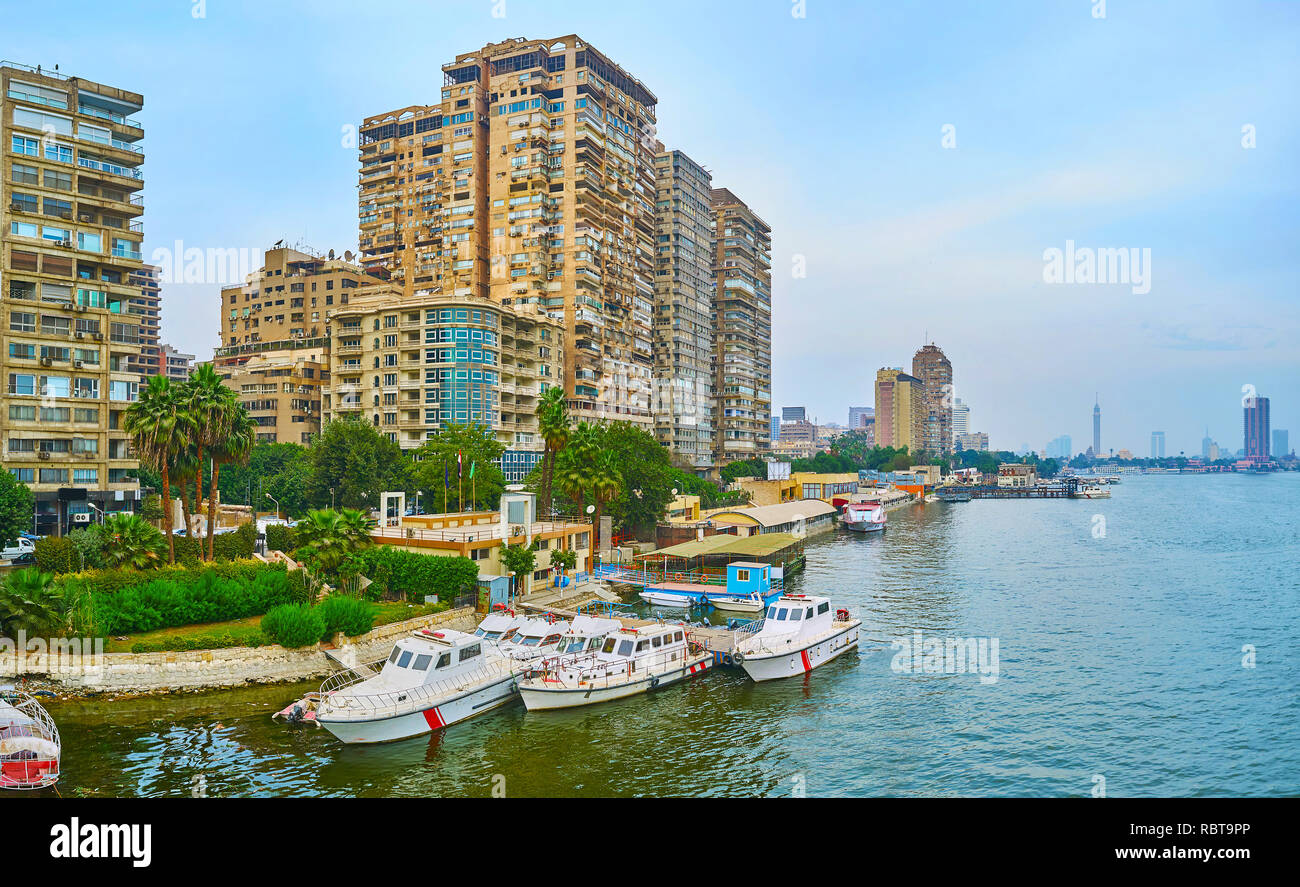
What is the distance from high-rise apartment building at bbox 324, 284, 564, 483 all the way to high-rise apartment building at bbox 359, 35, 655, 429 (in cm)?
1126

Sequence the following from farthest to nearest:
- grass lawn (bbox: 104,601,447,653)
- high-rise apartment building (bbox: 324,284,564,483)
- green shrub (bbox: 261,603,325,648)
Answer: high-rise apartment building (bbox: 324,284,564,483)
green shrub (bbox: 261,603,325,648)
grass lawn (bbox: 104,601,447,653)

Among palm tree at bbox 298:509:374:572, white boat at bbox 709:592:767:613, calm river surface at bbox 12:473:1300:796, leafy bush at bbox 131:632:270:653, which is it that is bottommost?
calm river surface at bbox 12:473:1300:796

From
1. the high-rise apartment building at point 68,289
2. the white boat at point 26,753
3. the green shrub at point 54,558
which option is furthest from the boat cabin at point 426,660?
the high-rise apartment building at point 68,289

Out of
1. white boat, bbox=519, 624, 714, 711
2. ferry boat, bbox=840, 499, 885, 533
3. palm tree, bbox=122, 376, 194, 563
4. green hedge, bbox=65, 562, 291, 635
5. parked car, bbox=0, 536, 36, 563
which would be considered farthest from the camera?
ferry boat, bbox=840, 499, 885, 533

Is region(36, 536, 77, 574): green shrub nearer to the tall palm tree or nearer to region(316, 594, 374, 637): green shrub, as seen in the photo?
the tall palm tree

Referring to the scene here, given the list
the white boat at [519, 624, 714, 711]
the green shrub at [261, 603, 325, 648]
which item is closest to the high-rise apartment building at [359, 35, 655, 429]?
the green shrub at [261, 603, 325, 648]

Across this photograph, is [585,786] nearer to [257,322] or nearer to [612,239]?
[612,239]

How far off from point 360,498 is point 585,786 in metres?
57.1

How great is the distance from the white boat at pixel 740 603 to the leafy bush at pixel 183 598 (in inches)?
1235

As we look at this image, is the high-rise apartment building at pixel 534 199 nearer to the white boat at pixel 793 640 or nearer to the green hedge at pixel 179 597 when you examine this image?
the green hedge at pixel 179 597

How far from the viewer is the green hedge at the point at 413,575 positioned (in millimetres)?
48281

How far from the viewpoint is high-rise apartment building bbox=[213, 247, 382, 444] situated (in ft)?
382

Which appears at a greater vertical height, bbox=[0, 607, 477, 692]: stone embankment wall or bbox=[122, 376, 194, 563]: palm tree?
bbox=[122, 376, 194, 563]: palm tree
